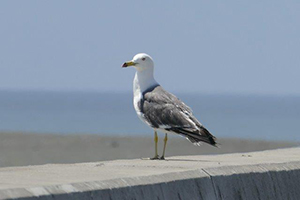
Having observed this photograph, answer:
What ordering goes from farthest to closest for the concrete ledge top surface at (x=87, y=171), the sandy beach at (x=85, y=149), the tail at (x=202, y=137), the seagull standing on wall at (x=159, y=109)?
the sandy beach at (x=85, y=149) → the seagull standing on wall at (x=159, y=109) → the tail at (x=202, y=137) → the concrete ledge top surface at (x=87, y=171)

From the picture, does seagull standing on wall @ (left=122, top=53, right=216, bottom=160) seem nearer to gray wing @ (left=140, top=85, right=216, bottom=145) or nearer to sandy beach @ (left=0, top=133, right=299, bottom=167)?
gray wing @ (left=140, top=85, right=216, bottom=145)

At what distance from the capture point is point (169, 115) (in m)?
11.2

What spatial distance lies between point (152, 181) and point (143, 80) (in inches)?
193

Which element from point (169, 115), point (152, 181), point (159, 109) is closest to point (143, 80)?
point (159, 109)

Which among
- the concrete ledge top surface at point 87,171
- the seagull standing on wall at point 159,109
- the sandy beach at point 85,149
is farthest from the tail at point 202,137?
the sandy beach at point 85,149

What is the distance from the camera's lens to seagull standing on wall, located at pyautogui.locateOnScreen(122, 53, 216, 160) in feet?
35.5

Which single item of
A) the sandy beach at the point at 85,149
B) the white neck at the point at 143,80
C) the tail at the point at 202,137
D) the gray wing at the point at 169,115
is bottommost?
the sandy beach at the point at 85,149

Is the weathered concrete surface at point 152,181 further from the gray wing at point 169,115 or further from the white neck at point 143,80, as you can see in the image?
the white neck at point 143,80

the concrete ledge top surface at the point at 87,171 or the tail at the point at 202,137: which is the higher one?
the concrete ledge top surface at the point at 87,171

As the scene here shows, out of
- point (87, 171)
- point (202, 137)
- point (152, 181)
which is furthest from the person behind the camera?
point (202, 137)

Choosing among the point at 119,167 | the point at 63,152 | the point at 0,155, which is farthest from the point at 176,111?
the point at 63,152

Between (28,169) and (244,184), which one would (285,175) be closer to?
(244,184)

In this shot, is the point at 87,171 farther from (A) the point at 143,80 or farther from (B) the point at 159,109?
(A) the point at 143,80

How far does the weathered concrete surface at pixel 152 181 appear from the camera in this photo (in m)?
6.41
